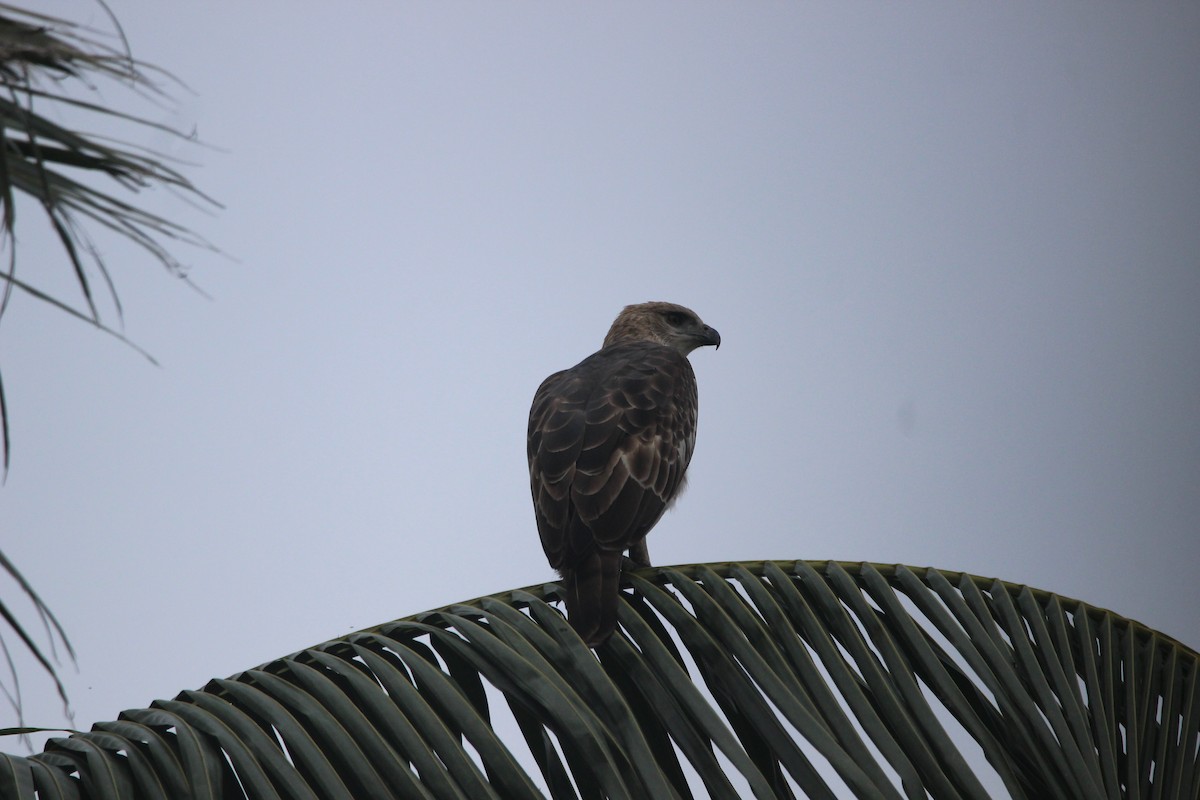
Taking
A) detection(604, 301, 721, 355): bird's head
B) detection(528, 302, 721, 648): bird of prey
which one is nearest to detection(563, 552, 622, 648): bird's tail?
detection(528, 302, 721, 648): bird of prey

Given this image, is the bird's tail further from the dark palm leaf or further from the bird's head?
the bird's head

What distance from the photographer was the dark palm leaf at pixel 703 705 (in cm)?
271

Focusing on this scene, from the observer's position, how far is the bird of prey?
431 centimetres

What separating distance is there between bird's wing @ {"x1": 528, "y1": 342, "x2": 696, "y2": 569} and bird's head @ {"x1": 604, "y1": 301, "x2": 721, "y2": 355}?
1680mm

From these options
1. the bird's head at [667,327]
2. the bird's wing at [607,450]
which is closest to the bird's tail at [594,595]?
the bird's wing at [607,450]

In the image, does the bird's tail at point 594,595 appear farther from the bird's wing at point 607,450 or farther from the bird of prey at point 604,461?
the bird's wing at point 607,450

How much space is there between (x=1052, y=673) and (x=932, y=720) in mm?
588

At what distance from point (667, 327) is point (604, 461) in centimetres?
310

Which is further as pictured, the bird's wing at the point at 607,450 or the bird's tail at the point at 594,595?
the bird's wing at the point at 607,450

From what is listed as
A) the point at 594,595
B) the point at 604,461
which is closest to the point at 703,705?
the point at 594,595

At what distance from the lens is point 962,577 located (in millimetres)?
3877

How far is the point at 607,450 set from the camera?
17.1 ft

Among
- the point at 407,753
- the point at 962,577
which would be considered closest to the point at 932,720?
the point at 962,577

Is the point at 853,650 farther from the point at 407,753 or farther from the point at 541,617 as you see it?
the point at 407,753
